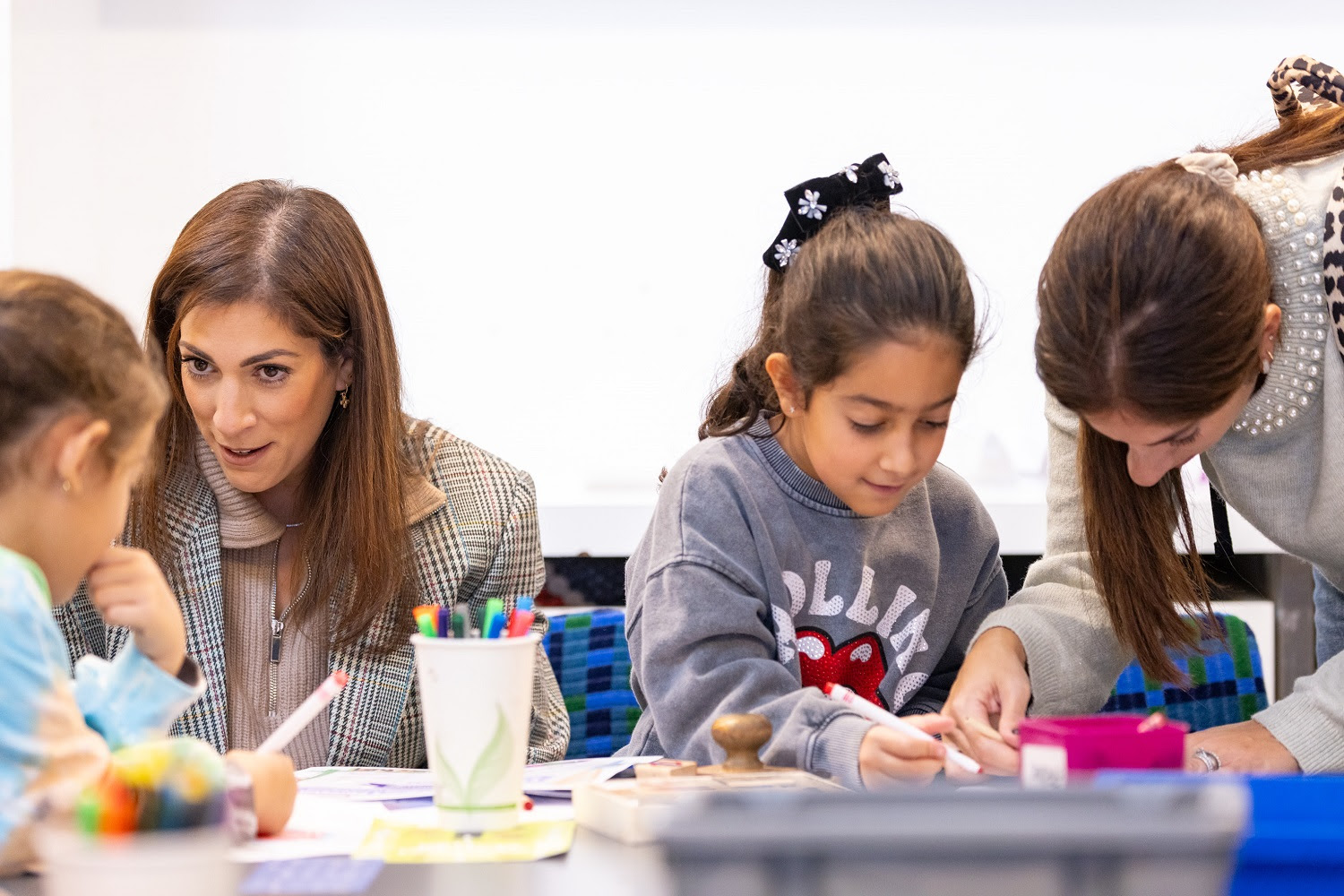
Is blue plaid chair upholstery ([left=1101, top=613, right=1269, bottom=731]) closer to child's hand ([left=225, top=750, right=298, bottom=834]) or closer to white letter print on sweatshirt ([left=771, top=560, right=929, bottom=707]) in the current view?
white letter print on sweatshirt ([left=771, top=560, right=929, bottom=707])

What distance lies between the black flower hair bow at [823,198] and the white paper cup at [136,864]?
95 cm

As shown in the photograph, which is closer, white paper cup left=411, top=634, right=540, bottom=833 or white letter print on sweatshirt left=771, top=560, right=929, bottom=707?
white paper cup left=411, top=634, right=540, bottom=833

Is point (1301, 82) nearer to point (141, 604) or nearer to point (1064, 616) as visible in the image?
point (1064, 616)

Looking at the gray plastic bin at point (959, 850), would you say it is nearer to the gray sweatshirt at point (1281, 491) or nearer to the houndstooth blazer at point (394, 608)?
the gray sweatshirt at point (1281, 491)

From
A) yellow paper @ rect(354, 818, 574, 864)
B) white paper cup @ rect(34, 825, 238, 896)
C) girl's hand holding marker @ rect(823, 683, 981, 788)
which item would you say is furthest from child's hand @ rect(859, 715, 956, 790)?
white paper cup @ rect(34, 825, 238, 896)

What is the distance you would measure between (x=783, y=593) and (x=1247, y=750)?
439 mm

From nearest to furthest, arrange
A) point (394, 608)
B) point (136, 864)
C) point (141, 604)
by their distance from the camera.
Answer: point (136, 864) → point (141, 604) → point (394, 608)

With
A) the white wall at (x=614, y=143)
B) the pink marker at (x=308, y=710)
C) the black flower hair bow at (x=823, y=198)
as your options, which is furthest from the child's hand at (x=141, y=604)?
the white wall at (x=614, y=143)

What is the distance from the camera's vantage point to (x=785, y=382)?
4.58 ft

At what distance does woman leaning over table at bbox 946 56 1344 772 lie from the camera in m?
1.15

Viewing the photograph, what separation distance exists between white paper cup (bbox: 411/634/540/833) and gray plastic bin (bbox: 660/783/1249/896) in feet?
1.28

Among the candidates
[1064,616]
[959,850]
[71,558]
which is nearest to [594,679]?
[1064,616]

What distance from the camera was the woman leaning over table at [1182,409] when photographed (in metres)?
1.15

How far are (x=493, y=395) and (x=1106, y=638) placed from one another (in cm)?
178
